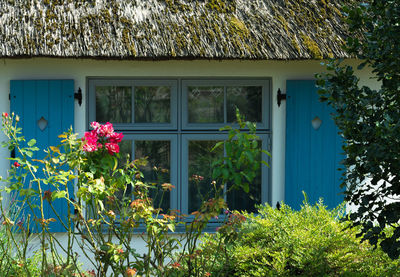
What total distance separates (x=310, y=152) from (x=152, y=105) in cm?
138

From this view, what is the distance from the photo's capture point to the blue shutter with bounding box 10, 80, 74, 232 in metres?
4.36

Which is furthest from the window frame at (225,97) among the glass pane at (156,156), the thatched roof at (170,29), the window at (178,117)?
the thatched roof at (170,29)

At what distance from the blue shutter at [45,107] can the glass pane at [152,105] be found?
1.81ft

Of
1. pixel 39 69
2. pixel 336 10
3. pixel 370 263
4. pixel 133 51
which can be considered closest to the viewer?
pixel 370 263

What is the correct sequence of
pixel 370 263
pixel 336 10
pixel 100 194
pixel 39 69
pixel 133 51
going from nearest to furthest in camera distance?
pixel 100 194 → pixel 370 263 → pixel 133 51 → pixel 39 69 → pixel 336 10

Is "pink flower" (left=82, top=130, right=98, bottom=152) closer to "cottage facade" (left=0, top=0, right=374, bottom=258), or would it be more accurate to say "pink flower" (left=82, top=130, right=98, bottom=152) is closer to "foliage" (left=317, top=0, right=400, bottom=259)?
"foliage" (left=317, top=0, right=400, bottom=259)

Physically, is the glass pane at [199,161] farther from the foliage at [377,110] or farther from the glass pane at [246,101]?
the foliage at [377,110]

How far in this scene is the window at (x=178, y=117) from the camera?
4.51 metres

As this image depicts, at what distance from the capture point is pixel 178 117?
4.51 m

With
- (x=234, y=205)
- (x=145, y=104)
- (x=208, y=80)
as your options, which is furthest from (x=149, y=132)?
(x=234, y=205)

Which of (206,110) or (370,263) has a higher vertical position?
(206,110)

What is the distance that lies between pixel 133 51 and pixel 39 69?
866mm

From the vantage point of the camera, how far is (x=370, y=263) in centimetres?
344

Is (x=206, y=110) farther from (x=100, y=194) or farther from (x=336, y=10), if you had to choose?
(x=100, y=194)
